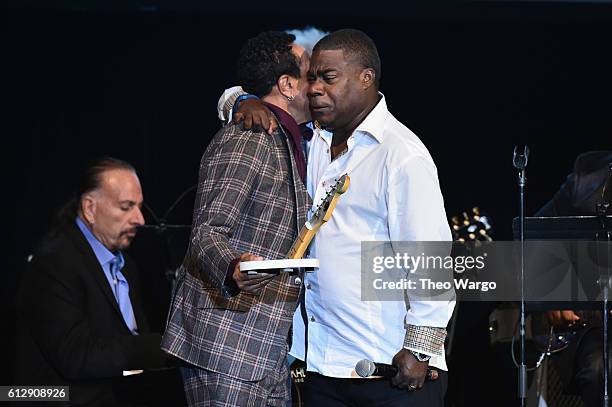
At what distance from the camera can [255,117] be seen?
10.5 feet

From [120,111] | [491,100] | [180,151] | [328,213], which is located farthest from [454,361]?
[328,213]

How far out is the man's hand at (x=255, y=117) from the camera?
10.4 feet

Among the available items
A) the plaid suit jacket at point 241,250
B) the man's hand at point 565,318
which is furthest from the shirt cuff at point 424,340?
the man's hand at point 565,318

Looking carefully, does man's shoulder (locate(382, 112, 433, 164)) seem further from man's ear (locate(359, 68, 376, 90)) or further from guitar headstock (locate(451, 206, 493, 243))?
guitar headstock (locate(451, 206, 493, 243))

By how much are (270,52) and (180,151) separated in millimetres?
2617

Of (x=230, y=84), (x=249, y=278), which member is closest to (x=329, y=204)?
(x=249, y=278)

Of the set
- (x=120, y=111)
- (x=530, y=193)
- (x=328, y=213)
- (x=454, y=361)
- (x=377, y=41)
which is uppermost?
(x=377, y=41)

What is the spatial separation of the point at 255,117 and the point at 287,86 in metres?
0.35

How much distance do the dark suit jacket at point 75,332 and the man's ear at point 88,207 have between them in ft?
0.98

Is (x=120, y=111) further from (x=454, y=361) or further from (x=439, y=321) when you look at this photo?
(x=439, y=321)

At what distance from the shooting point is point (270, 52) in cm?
349

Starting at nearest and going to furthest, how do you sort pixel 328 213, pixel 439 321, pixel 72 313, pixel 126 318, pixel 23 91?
pixel 328 213 → pixel 439 321 → pixel 72 313 → pixel 126 318 → pixel 23 91

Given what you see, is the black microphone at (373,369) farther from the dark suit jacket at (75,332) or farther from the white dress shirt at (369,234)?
the dark suit jacket at (75,332)

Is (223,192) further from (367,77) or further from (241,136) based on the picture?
(367,77)
